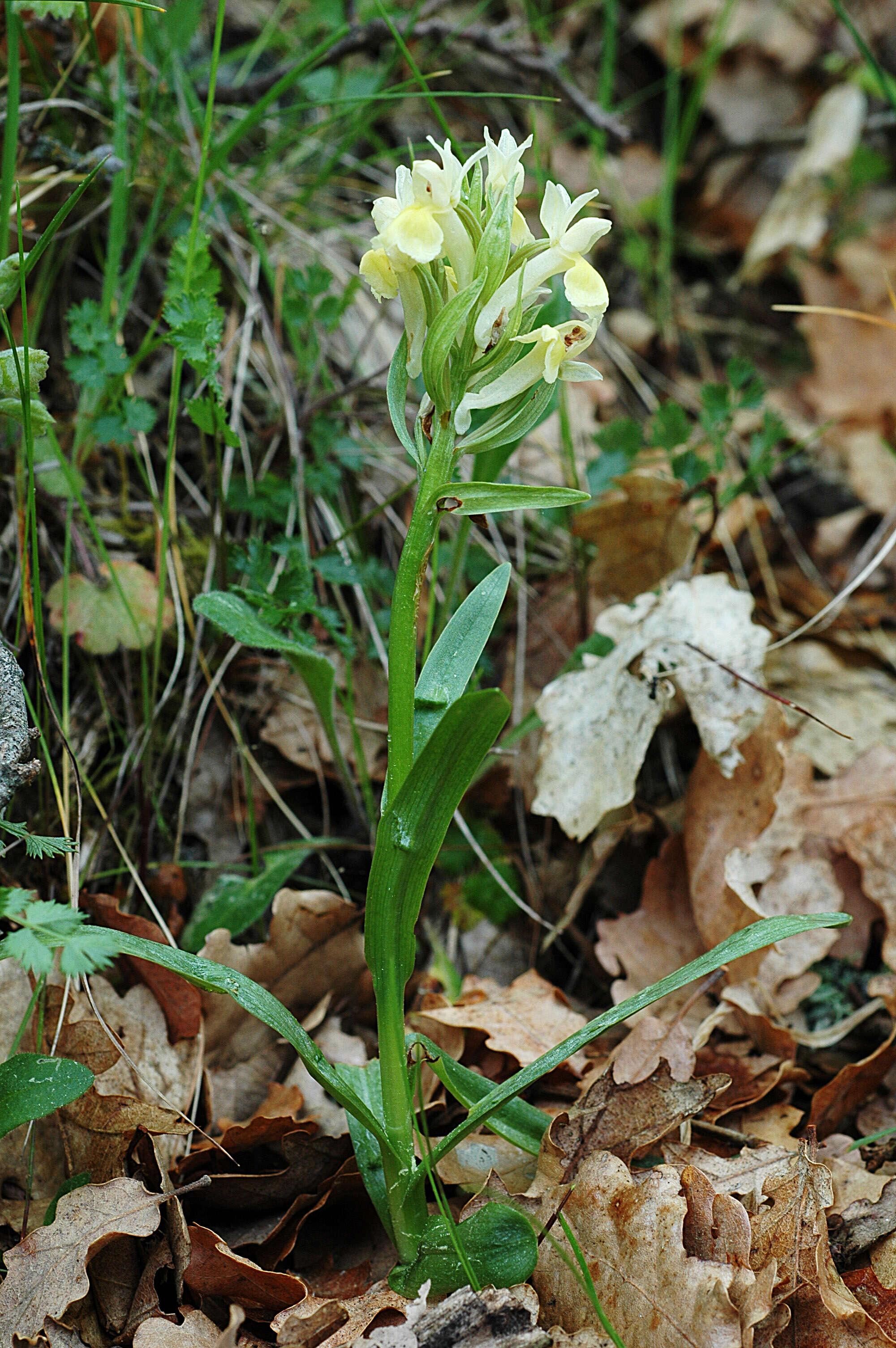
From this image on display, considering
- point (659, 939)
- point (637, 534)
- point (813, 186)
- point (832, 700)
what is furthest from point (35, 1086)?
point (813, 186)

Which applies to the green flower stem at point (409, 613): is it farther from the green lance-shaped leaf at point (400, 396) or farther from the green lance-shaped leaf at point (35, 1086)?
the green lance-shaped leaf at point (35, 1086)

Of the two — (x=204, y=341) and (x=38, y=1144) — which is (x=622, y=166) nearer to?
(x=204, y=341)

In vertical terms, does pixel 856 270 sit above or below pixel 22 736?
above

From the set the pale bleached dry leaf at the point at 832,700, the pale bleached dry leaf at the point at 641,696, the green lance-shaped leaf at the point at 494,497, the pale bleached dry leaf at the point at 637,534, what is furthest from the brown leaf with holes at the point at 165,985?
the pale bleached dry leaf at the point at 832,700

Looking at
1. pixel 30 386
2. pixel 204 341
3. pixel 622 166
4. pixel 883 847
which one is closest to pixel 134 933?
pixel 30 386

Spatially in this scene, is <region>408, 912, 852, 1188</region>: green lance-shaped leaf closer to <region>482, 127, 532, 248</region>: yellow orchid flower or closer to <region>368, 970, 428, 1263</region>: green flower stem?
<region>368, 970, 428, 1263</region>: green flower stem

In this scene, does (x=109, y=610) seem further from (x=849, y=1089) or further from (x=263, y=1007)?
(x=849, y=1089)

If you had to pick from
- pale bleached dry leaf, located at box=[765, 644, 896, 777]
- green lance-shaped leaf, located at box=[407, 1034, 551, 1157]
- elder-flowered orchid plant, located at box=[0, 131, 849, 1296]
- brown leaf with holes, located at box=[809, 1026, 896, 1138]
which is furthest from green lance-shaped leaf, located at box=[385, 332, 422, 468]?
pale bleached dry leaf, located at box=[765, 644, 896, 777]
